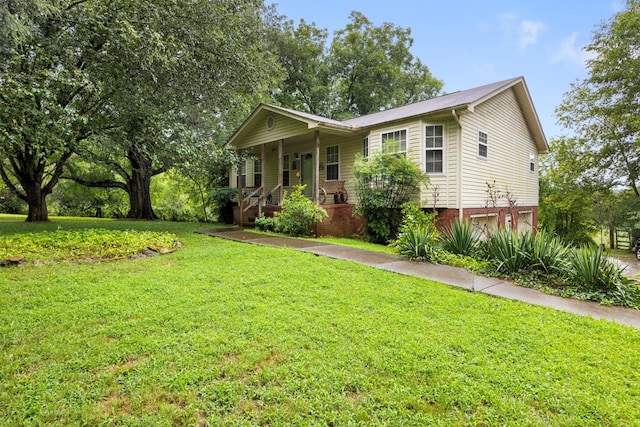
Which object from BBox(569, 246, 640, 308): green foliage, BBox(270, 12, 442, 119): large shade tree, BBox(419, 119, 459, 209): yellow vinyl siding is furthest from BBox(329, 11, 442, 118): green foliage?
BBox(569, 246, 640, 308): green foliage

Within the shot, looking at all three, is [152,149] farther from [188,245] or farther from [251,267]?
[251,267]

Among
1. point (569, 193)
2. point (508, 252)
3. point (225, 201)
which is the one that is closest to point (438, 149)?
point (508, 252)

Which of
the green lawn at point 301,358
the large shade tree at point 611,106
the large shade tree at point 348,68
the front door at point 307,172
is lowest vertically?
the green lawn at point 301,358

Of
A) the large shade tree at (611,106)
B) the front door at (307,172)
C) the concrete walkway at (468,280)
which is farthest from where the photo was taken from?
the large shade tree at (611,106)

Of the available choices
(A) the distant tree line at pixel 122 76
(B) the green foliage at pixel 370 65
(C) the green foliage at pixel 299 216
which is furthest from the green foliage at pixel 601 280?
(B) the green foliage at pixel 370 65

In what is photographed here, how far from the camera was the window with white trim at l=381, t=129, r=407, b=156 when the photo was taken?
10.5m

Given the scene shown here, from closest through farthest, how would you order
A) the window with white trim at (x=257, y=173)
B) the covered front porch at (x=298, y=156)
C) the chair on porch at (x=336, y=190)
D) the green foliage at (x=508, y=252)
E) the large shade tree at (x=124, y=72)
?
the green foliage at (x=508, y=252) → the large shade tree at (x=124, y=72) → the covered front porch at (x=298, y=156) → the chair on porch at (x=336, y=190) → the window with white trim at (x=257, y=173)

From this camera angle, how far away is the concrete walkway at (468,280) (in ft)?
13.0

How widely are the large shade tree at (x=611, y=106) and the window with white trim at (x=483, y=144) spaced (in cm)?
1034

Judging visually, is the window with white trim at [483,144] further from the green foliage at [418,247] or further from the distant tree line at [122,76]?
the distant tree line at [122,76]

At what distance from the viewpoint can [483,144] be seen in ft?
36.6

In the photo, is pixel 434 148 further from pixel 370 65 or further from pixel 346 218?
pixel 370 65

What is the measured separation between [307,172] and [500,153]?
7.83 metres

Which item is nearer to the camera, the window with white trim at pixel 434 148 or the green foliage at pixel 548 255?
the green foliage at pixel 548 255
